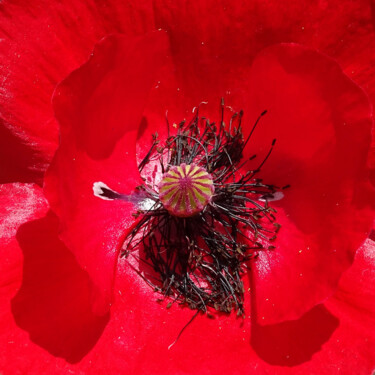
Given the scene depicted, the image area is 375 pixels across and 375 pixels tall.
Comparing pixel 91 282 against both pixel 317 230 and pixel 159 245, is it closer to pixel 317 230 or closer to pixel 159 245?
pixel 159 245

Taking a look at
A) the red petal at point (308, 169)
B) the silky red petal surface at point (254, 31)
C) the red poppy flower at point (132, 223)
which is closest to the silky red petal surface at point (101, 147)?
the red poppy flower at point (132, 223)

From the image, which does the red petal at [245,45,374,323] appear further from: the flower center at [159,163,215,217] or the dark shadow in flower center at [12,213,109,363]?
the dark shadow in flower center at [12,213,109,363]

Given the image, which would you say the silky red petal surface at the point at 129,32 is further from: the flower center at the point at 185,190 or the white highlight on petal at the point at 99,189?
the flower center at the point at 185,190

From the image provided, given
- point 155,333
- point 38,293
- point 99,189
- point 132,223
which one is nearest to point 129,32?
point 99,189

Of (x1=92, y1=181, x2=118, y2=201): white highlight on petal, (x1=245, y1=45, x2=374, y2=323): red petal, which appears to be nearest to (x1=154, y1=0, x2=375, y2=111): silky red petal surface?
(x1=245, y1=45, x2=374, y2=323): red petal

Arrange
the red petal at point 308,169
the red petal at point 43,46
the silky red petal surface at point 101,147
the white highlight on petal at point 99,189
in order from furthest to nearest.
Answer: the white highlight on petal at point 99,189
the red petal at point 43,46
the red petal at point 308,169
the silky red petal surface at point 101,147

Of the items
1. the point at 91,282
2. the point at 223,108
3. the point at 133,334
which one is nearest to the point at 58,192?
the point at 91,282
